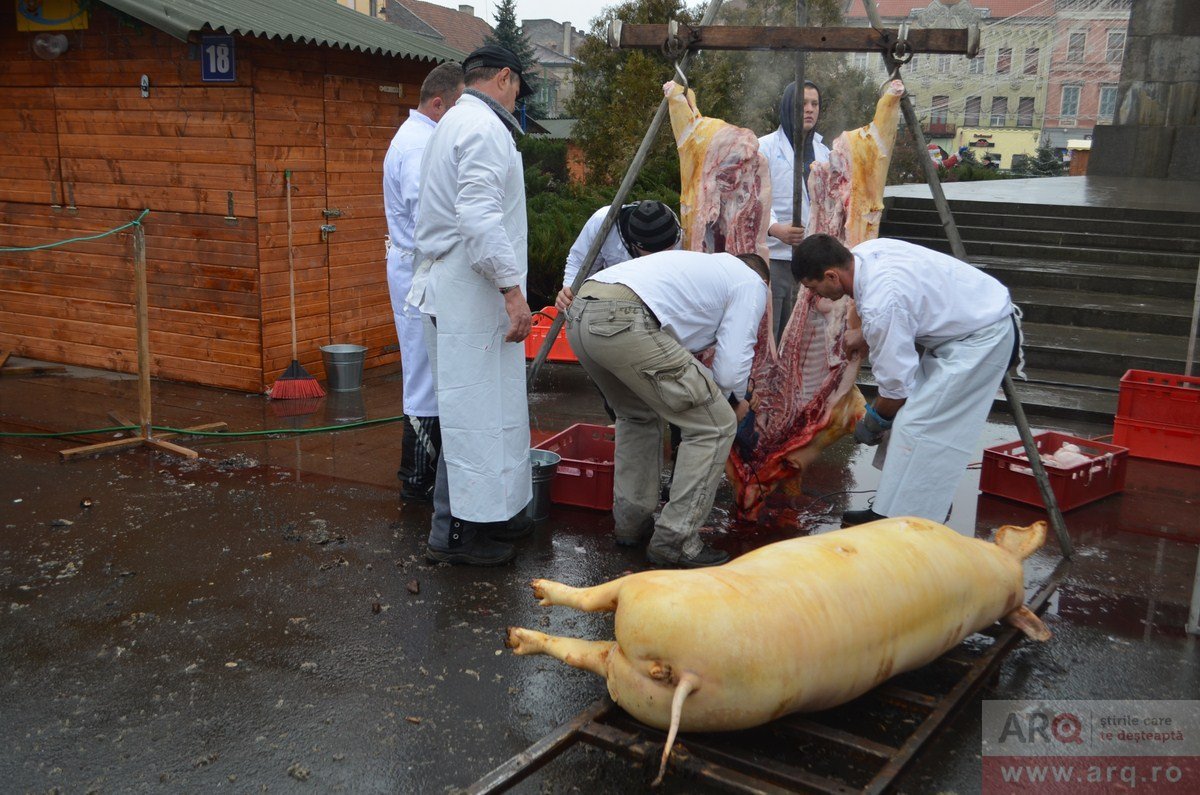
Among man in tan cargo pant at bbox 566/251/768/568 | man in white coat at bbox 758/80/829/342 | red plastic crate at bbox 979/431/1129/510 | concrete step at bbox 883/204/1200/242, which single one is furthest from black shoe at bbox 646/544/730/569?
concrete step at bbox 883/204/1200/242

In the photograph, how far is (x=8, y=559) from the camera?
15.8ft

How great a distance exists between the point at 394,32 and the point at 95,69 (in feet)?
9.52

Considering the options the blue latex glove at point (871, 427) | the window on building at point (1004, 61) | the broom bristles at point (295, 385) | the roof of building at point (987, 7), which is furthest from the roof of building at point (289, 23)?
the window on building at point (1004, 61)

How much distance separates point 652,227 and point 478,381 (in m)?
1.33

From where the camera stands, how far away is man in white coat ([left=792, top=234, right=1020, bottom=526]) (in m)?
4.58

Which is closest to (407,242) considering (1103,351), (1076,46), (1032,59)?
(1103,351)

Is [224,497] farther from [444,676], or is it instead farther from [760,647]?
[760,647]

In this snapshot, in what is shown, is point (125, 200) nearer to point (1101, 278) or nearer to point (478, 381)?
point (478, 381)

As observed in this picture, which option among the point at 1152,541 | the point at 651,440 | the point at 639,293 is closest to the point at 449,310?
the point at 639,293

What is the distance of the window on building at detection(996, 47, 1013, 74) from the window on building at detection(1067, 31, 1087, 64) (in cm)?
414

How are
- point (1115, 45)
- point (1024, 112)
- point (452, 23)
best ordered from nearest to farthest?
point (1115, 45) → point (1024, 112) → point (452, 23)

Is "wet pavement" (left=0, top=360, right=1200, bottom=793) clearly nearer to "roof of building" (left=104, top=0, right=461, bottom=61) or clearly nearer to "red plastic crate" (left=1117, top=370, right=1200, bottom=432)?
"red plastic crate" (left=1117, top=370, right=1200, bottom=432)

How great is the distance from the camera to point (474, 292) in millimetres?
4695

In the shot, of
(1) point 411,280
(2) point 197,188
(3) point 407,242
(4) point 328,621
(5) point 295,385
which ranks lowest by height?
(4) point 328,621
